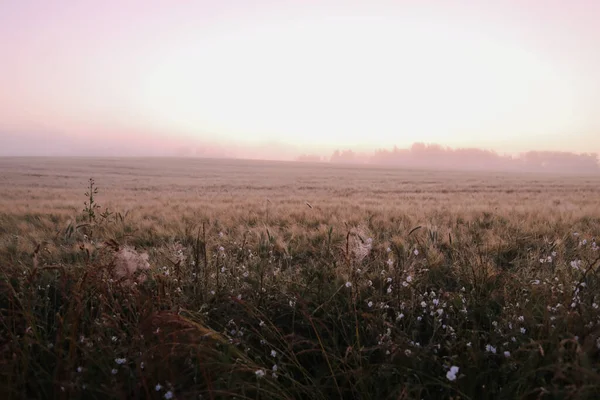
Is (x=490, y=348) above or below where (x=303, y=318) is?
above

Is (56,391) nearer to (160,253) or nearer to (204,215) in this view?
(160,253)

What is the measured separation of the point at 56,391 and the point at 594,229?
24.1 feet

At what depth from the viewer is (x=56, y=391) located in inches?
68.8

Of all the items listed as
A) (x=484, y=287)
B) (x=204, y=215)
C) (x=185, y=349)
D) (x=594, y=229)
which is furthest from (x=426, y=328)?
(x=204, y=215)

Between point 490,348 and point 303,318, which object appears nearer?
point 490,348

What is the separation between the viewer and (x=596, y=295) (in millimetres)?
2428

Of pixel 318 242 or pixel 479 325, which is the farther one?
pixel 318 242

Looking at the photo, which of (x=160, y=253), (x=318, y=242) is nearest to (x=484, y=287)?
(x=318, y=242)

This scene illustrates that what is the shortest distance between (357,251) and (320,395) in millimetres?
1401

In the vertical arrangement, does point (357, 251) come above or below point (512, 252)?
above

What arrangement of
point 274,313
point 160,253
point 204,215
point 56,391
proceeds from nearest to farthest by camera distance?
point 56,391
point 274,313
point 160,253
point 204,215

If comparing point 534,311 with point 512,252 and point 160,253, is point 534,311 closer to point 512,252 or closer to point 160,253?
point 512,252

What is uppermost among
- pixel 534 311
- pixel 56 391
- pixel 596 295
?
pixel 596 295

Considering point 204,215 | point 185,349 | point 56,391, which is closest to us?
point 56,391
